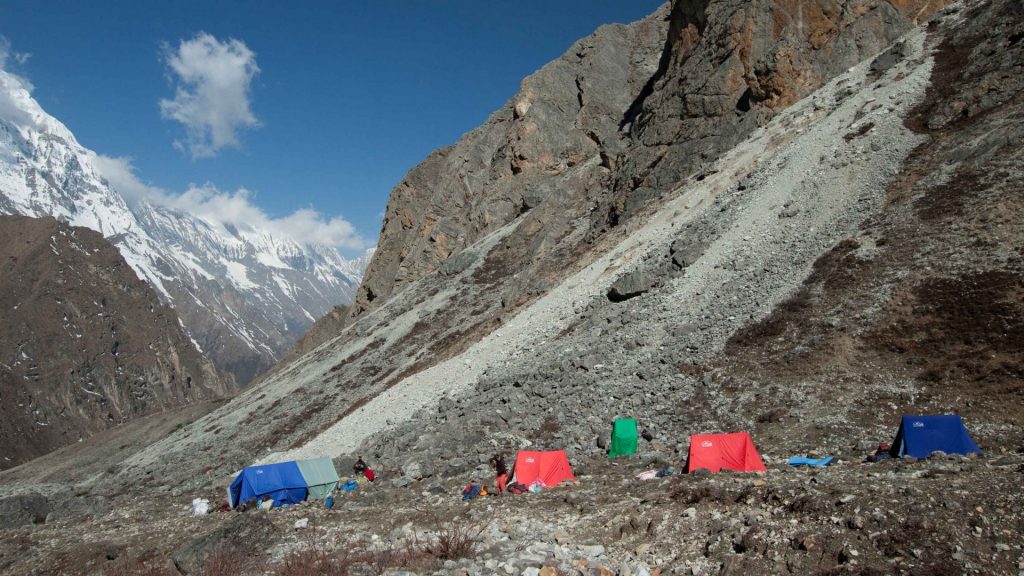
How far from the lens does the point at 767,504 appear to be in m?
11.0

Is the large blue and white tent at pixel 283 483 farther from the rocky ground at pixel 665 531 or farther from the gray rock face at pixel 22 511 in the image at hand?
the gray rock face at pixel 22 511

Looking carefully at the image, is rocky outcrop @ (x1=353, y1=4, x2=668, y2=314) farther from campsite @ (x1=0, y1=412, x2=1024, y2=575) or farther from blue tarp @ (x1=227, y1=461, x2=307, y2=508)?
campsite @ (x1=0, y1=412, x2=1024, y2=575)

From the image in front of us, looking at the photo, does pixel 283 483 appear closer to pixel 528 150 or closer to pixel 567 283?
pixel 567 283

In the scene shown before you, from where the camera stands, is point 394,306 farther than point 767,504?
Yes

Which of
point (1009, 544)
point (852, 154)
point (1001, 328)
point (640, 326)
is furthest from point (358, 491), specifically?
point (852, 154)

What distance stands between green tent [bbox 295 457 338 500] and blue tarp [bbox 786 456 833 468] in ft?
54.4

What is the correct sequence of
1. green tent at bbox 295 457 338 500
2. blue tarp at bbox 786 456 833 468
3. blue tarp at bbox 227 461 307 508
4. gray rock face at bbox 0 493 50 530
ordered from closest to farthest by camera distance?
blue tarp at bbox 786 456 833 468, blue tarp at bbox 227 461 307 508, green tent at bbox 295 457 338 500, gray rock face at bbox 0 493 50 530

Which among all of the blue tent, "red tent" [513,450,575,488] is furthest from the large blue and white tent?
the blue tent

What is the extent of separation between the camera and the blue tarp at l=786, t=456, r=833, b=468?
15167 millimetres

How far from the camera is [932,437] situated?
14719 mm

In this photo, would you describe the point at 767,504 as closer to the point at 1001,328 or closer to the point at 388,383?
the point at 1001,328

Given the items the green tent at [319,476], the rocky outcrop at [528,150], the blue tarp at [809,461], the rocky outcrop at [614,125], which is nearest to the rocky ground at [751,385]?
the blue tarp at [809,461]

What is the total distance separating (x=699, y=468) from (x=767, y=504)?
495 cm

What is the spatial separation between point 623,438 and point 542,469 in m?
3.38
